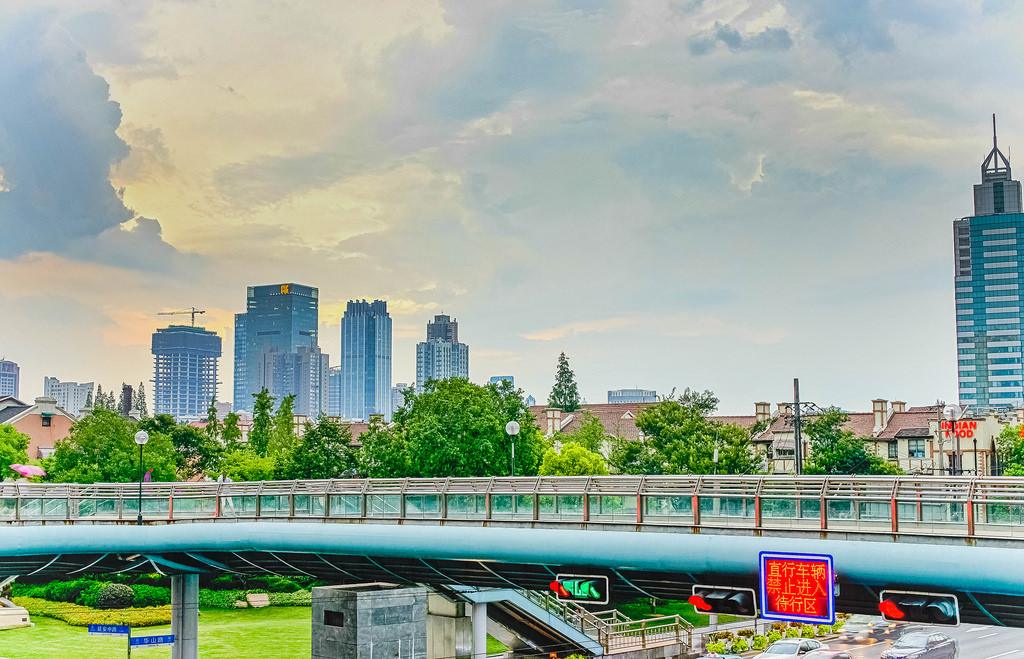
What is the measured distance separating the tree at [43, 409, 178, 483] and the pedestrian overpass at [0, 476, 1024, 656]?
23.0 metres

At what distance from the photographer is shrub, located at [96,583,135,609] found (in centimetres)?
5134

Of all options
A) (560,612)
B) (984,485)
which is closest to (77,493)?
(560,612)

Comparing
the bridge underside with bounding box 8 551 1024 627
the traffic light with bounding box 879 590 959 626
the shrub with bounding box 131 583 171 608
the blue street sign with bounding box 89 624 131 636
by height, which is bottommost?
the shrub with bounding box 131 583 171 608

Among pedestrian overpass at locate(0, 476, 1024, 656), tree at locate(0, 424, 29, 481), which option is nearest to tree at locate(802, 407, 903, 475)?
pedestrian overpass at locate(0, 476, 1024, 656)

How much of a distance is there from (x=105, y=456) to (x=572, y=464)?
28.6m

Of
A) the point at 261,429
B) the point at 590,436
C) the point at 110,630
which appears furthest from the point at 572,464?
the point at 110,630

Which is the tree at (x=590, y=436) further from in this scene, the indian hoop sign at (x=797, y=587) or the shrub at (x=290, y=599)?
the indian hoop sign at (x=797, y=587)

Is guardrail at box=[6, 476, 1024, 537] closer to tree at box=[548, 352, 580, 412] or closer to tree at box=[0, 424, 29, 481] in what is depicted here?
tree at box=[0, 424, 29, 481]

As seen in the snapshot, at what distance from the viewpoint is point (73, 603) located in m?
52.7

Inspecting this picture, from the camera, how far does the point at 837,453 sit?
199 feet

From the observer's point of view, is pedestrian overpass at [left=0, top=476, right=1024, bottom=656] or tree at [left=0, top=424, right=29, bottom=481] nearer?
pedestrian overpass at [left=0, top=476, right=1024, bottom=656]

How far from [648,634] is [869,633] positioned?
41.4ft

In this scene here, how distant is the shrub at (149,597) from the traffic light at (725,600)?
3759 cm

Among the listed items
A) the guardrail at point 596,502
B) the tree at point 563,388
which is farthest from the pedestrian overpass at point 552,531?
the tree at point 563,388
